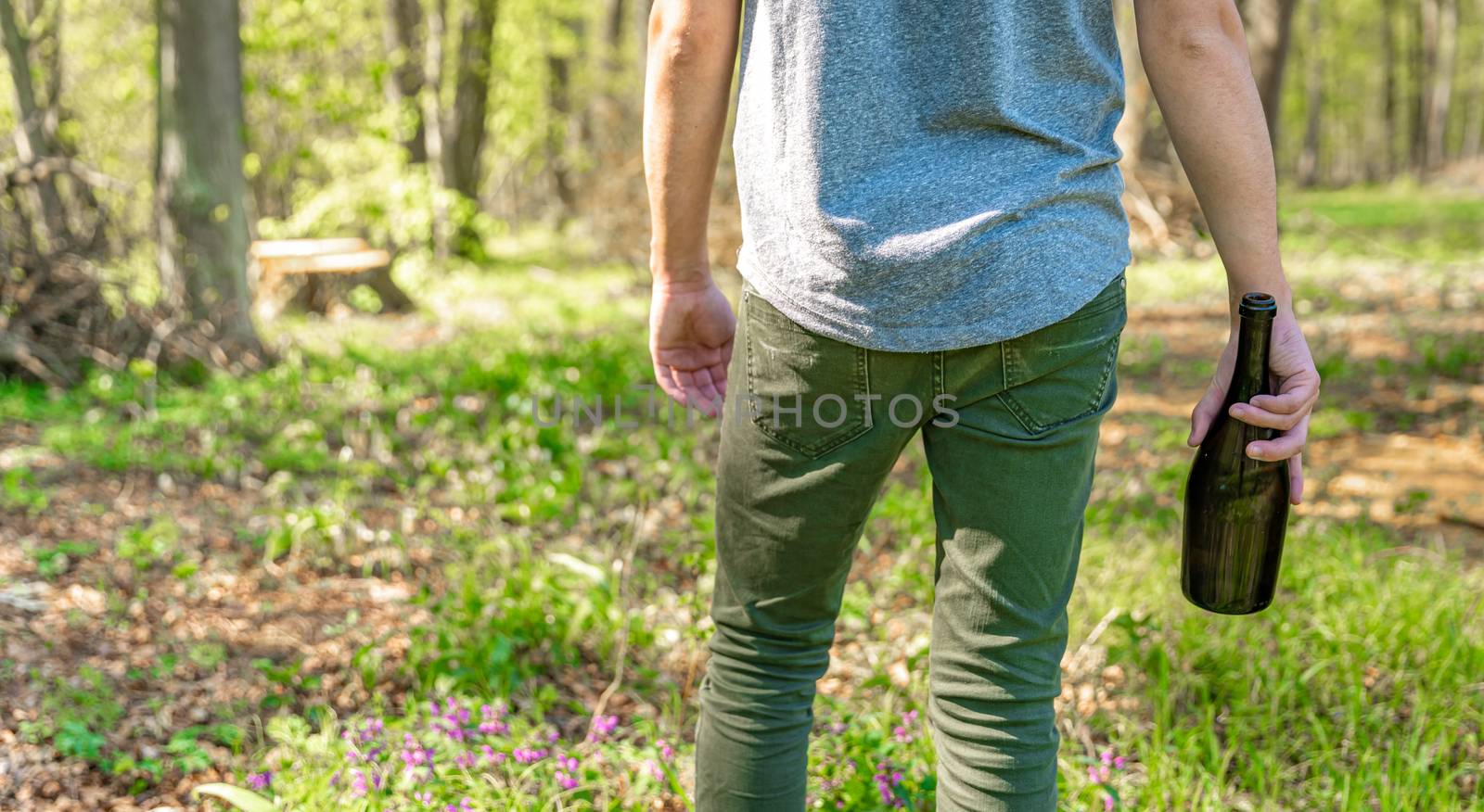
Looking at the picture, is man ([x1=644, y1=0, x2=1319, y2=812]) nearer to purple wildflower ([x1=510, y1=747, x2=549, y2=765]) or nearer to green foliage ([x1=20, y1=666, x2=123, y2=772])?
purple wildflower ([x1=510, y1=747, x2=549, y2=765])

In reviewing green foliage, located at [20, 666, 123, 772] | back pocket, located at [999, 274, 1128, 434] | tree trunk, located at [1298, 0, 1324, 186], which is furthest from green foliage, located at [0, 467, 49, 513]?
tree trunk, located at [1298, 0, 1324, 186]

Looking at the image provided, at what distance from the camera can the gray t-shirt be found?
1225mm

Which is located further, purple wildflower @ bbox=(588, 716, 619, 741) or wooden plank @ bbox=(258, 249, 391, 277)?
wooden plank @ bbox=(258, 249, 391, 277)

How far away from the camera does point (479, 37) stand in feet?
38.3

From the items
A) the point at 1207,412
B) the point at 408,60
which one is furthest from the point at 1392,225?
the point at 1207,412

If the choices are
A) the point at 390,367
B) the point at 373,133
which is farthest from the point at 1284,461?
the point at 373,133

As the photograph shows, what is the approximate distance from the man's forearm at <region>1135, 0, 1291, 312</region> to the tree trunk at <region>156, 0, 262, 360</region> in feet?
18.0

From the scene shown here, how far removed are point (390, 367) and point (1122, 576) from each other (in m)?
4.23

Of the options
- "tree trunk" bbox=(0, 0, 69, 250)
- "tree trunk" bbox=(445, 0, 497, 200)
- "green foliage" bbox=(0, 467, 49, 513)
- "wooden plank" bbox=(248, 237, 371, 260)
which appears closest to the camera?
"green foliage" bbox=(0, 467, 49, 513)

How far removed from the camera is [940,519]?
139 centimetres

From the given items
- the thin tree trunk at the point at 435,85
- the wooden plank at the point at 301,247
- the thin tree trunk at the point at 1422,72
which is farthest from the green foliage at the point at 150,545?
the thin tree trunk at the point at 1422,72

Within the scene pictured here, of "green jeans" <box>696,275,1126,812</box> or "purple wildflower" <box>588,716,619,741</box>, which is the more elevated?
"green jeans" <box>696,275,1126,812</box>

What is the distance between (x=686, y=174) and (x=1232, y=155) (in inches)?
27.3

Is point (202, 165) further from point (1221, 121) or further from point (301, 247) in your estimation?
point (1221, 121)
